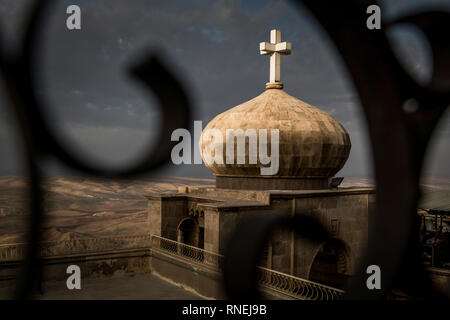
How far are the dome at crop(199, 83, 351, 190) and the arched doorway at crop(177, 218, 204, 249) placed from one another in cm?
201

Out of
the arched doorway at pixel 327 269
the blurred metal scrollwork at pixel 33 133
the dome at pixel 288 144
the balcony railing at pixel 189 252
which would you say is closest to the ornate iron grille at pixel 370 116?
the blurred metal scrollwork at pixel 33 133

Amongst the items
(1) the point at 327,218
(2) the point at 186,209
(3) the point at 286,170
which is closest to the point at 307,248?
(1) the point at 327,218

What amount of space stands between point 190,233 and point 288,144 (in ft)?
17.8

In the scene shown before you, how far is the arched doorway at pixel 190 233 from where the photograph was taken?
18141 mm

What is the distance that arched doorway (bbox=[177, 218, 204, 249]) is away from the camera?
59.5 feet

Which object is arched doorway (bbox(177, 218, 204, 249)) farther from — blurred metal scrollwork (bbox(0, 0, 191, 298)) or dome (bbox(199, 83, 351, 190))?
blurred metal scrollwork (bbox(0, 0, 191, 298))

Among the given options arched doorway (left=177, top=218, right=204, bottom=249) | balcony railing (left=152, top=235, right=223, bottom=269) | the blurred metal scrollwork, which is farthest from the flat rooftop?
the blurred metal scrollwork

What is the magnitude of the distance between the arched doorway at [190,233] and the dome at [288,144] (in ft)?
6.59

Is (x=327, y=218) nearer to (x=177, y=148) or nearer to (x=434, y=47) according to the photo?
(x=434, y=47)

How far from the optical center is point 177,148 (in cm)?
505

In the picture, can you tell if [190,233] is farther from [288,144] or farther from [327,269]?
[327,269]

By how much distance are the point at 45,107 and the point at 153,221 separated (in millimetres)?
13141

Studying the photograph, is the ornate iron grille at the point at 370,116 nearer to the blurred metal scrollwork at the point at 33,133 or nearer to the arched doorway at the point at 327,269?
the blurred metal scrollwork at the point at 33,133
